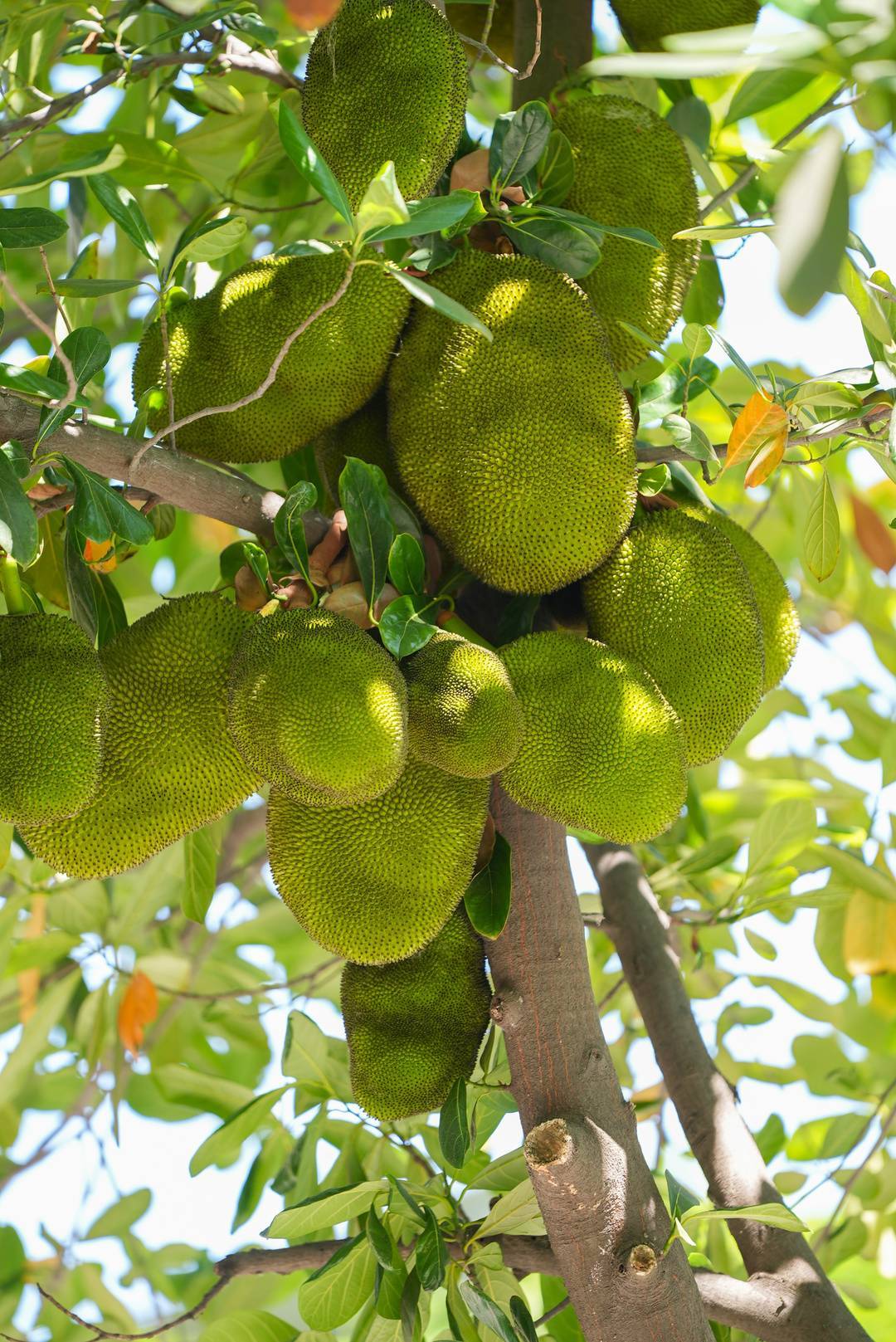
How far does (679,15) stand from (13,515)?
841mm

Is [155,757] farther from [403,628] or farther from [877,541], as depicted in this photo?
[877,541]

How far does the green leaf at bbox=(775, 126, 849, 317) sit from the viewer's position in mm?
407

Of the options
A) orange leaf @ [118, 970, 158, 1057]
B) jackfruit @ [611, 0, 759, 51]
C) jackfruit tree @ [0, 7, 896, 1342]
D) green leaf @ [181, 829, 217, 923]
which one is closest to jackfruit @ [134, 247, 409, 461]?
jackfruit tree @ [0, 7, 896, 1342]

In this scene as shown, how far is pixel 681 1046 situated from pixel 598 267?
26.9 inches

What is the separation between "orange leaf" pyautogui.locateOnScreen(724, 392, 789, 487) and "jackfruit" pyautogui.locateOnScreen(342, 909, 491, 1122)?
16.3 inches

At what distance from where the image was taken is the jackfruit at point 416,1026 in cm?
95

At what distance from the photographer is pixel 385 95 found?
964mm

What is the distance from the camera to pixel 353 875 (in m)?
0.88

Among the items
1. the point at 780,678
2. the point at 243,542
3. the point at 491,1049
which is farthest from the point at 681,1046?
the point at 243,542

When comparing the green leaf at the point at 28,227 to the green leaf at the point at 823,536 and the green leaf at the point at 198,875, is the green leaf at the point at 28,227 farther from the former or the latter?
the green leaf at the point at 823,536

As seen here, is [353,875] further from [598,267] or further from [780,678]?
[598,267]

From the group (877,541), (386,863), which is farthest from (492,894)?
(877,541)

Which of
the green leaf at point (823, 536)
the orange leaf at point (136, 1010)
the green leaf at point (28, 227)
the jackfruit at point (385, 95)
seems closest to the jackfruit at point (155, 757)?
the green leaf at point (28, 227)

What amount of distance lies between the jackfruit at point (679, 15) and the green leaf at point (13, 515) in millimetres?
787
